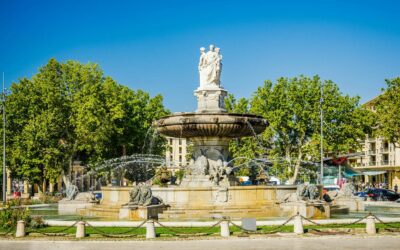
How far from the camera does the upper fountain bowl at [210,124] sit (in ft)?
84.1

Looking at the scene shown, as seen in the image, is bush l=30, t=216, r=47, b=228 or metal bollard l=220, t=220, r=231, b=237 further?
bush l=30, t=216, r=47, b=228

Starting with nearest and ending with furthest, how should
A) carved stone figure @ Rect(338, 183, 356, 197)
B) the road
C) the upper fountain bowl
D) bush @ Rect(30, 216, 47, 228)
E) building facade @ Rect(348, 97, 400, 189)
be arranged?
1. the road
2. bush @ Rect(30, 216, 47, 228)
3. the upper fountain bowl
4. carved stone figure @ Rect(338, 183, 356, 197)
5. building facade @ Rect(348, 97, 400, 189)

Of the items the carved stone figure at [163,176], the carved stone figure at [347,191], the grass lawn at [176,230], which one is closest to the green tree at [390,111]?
the carved stone figure at [347,191]

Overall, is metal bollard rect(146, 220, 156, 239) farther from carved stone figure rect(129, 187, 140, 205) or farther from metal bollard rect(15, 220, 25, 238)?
carved stone figure rect(129, 187, 140, 205)

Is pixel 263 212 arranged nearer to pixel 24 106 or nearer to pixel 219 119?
pixel 219 119

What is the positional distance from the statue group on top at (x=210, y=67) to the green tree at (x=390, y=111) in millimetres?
19514

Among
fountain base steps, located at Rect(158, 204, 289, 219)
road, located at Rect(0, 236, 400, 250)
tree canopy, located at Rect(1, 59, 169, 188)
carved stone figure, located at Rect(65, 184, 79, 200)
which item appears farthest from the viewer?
tree canopy, located at Rect(1, 59, 169, 188)

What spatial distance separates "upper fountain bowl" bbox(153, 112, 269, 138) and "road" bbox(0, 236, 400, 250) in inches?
363

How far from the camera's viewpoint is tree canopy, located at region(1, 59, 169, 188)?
4853 centimetres

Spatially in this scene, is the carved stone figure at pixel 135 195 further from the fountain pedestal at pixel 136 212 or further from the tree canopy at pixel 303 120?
the tree canopy at pixel 303 120

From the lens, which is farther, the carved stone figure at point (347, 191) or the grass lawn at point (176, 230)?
the carved stone figure at point (347, 191)

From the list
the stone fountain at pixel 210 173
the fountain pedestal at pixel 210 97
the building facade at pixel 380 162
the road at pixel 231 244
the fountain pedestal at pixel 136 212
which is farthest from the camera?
the building facade at pixel 380 162

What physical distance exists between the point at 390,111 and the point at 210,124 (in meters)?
22.3

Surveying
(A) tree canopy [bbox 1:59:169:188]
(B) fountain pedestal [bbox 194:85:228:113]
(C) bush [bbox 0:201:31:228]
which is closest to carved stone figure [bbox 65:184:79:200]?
(B) fountain pedestal [bbox 194:85:228:113]
